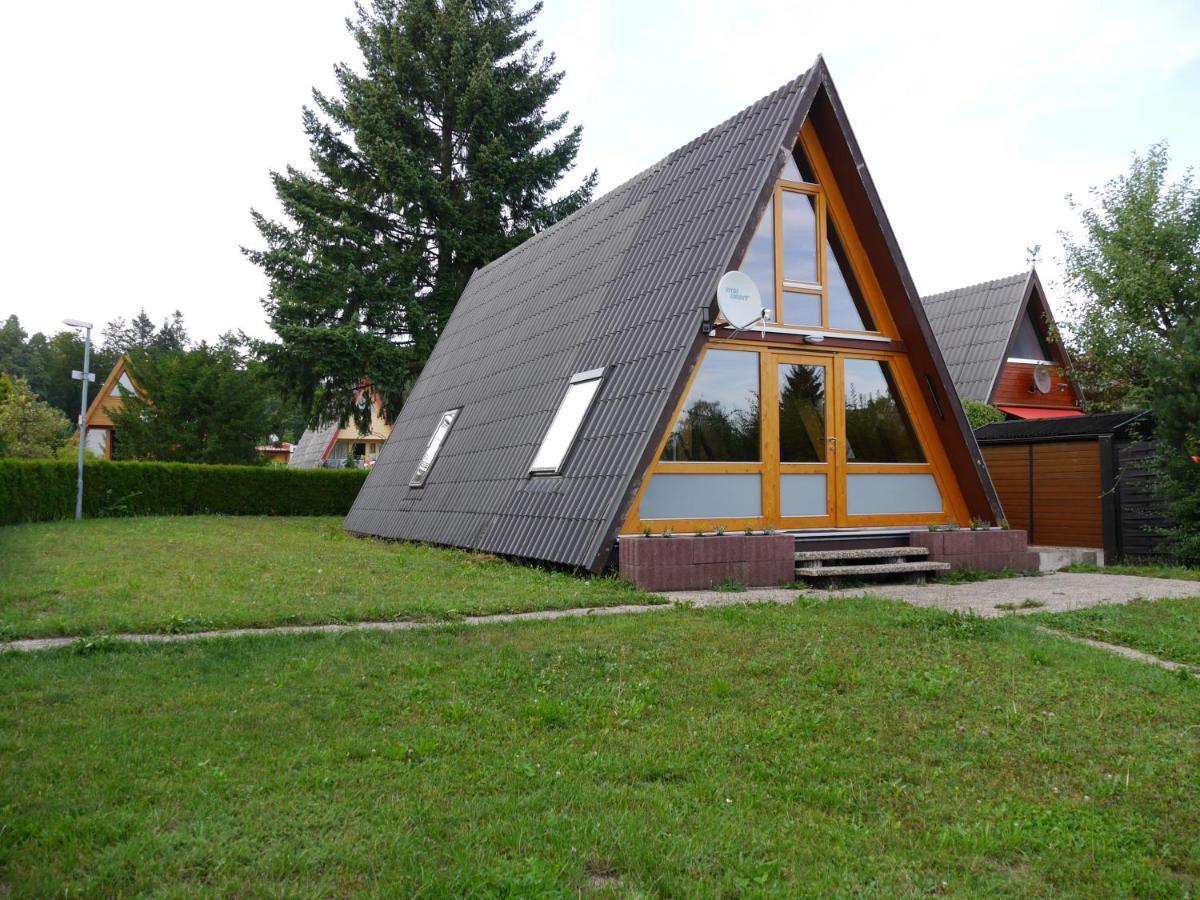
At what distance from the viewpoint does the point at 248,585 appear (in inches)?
376

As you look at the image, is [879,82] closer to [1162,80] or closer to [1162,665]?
[1162,80]

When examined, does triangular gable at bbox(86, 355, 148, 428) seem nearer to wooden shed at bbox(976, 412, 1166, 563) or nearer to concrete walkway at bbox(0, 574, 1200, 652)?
wooden shed at bbox(976, 412, 1166, 563)

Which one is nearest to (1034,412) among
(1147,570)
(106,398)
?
(1147,570)

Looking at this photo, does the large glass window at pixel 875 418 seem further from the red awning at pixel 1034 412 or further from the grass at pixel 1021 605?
the red awning at pixel 1034 412

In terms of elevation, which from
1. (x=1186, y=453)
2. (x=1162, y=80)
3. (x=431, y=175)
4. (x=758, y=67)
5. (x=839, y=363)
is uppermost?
(x=431, y=175)

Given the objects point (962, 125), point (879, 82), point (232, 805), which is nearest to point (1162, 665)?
point (232, 805)

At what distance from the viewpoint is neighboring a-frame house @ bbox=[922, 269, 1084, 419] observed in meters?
22.9

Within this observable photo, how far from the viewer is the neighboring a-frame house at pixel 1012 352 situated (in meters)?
22.9

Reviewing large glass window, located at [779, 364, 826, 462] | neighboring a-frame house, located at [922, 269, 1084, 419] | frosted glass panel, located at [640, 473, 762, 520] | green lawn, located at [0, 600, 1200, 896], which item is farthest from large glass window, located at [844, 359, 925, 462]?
neighboring a-frame house, located at [922, 269, 1084, 419]

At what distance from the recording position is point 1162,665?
20.3ft

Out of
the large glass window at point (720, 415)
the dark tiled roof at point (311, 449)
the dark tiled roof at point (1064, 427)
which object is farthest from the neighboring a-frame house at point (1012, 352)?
the dark tiled roof at point (311, 449)

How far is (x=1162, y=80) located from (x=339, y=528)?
53.4 ft

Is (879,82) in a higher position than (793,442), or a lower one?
higher

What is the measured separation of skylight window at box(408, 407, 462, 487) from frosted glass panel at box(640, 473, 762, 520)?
6.37m
